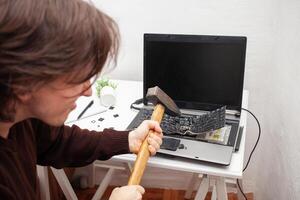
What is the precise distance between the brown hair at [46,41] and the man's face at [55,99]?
1.1 inches

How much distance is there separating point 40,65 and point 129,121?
0.72 m

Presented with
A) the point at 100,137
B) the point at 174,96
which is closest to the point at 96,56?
the point at 100,137

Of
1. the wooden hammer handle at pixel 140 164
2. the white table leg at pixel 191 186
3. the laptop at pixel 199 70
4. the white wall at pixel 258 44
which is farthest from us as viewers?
the white table leg at pixel 191 186

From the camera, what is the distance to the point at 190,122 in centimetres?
119

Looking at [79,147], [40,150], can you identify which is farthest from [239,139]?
[40,150]

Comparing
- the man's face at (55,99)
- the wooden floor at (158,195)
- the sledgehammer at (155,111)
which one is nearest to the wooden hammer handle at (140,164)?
the sledgehammer at (155,111)

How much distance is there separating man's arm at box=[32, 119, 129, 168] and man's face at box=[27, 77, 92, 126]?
28 cm

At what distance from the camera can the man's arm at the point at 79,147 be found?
99cm

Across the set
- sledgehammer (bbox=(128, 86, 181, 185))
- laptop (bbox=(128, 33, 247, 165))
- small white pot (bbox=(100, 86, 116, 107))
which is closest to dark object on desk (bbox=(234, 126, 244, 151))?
laptop (bbox=(128, 33, 247, 165))

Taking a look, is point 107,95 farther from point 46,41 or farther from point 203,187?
point 46,41

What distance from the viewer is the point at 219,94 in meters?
1.24

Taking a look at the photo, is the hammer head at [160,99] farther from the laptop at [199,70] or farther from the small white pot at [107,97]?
the small white pot at [107,97]

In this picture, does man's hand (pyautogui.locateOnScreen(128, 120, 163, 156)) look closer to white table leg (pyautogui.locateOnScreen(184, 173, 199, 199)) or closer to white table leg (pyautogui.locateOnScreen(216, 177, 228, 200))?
white table leg (pyautogui.locateOnScreen(216, 177, 228, 200))

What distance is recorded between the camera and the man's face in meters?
0.64
